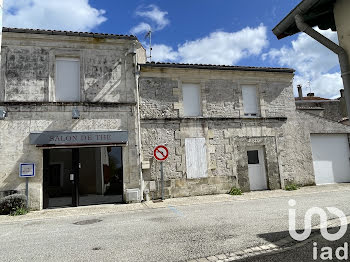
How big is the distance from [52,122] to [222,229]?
22.0ft

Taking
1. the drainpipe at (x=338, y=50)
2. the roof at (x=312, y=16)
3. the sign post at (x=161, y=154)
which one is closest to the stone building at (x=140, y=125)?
the sign post at (x=161, y=154)

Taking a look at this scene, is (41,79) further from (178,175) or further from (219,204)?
(219,204)

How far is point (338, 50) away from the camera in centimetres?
333

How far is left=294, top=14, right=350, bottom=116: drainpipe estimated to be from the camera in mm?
3125

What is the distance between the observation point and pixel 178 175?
382 inches

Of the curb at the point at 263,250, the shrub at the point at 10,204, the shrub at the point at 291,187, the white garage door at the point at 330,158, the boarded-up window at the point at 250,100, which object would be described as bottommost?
the curb at the point at 263,250

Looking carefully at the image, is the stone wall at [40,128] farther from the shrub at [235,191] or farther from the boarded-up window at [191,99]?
the shrub at [235,191]

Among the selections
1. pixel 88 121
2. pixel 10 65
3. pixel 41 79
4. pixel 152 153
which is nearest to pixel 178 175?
pixel 152 153

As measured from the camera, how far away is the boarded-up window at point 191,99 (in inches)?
408

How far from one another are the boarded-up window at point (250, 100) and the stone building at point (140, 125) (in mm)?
47

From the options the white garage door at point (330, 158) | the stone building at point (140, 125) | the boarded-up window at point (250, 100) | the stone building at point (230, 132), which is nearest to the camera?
the stone building at point (140, 125)

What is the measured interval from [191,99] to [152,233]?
6.52m

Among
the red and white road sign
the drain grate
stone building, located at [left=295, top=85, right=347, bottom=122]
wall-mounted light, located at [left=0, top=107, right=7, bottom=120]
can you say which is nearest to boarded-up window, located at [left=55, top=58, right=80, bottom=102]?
wall-mounted light, located at [left=0, top=107, right=7, bottom=120]

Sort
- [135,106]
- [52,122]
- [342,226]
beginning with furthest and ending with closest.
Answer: [135,106] → [52,122] → [342,226]
